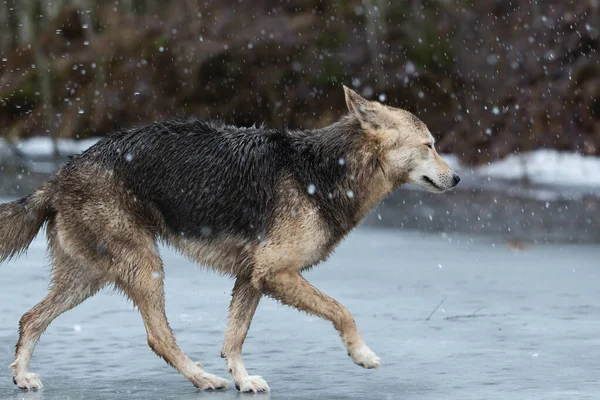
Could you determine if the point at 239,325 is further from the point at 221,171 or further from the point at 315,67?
the point at 315,67

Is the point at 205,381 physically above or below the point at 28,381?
above

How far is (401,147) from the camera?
6.98m

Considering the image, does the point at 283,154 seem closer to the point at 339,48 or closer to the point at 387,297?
the point at 387,297

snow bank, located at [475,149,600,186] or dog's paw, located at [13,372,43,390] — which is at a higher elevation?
dog's paw, located at [13,372,43,390]

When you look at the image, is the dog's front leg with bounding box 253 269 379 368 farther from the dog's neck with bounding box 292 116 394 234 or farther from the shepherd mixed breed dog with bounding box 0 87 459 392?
the dog's neck with bounding box 292 116 394 234

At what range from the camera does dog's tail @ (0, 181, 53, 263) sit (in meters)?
6.89

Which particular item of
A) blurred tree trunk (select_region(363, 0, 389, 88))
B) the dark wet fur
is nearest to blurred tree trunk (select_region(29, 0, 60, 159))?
blurred tree trunk (select_region(363, 0, 389, 88))

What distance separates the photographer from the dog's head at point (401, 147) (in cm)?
698

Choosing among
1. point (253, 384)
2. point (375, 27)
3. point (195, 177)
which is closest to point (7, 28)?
point (375, 27)

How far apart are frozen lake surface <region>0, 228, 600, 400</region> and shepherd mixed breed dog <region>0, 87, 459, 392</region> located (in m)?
0.32

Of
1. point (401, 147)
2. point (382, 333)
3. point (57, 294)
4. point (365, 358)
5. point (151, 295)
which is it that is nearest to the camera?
point (365, 358)

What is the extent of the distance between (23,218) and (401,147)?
239 cm

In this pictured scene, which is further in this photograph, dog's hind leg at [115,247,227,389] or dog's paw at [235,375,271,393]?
dog's hind leg at [115,247,227,389]

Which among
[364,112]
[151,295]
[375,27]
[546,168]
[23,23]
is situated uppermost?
[364,112]
